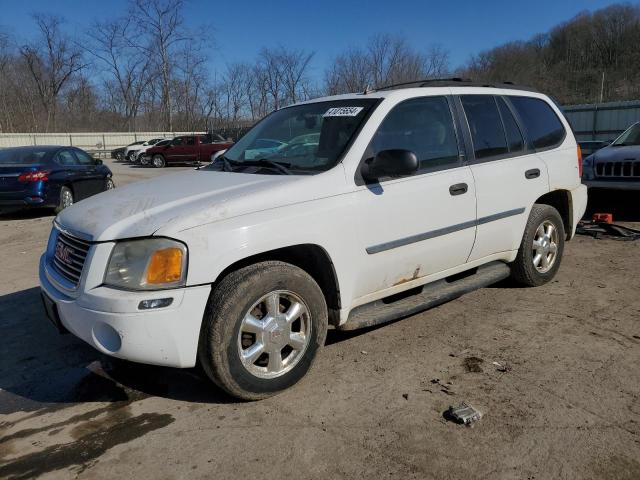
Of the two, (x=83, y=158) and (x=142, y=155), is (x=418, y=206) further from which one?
(x=142, y=155)

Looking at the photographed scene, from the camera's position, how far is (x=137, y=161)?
3212 cm

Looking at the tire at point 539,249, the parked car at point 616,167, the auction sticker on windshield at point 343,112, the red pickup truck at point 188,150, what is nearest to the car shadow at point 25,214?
the auction sticker on windshield at point 343,112

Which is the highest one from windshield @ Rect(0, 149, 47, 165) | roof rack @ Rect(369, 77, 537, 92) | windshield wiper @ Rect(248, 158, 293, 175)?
roof rack @ Rect(369, 77, 537, 92)

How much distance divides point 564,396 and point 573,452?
0.58m

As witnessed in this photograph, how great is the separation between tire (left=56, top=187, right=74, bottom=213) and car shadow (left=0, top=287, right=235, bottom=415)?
722 centimetres

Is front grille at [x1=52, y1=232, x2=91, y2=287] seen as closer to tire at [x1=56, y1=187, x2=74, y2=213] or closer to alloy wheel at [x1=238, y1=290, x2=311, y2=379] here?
alloy wheel at [x1=238, y1=290, x2=311, y2=379]

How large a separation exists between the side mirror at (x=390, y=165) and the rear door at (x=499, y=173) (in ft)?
3.15

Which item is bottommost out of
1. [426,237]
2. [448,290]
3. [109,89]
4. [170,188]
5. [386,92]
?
[448,290]

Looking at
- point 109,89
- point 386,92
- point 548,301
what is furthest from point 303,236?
point 109,89

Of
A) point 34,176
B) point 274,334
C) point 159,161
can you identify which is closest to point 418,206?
point 274,334

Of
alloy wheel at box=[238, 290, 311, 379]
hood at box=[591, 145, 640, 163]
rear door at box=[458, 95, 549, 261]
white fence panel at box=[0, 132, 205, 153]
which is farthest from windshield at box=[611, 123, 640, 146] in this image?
white fence panel at box=[0, 132, 205, 153]

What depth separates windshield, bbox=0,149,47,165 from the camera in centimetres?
1080

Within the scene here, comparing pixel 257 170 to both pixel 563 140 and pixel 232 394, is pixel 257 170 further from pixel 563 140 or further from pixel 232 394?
pixel 563 140

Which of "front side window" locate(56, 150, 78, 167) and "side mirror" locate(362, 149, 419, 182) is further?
"front side window" locate(56, 150, 78, 167)
